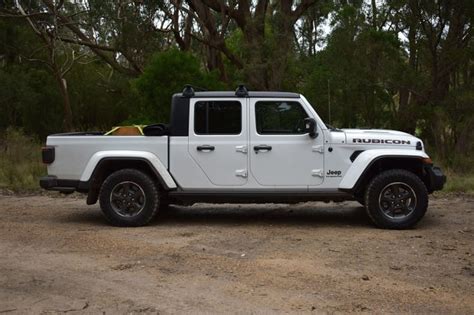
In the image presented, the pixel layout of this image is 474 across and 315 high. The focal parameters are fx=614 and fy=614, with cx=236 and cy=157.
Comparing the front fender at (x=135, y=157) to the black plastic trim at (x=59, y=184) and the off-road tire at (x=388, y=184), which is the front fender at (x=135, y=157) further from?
the off-road tire at (x=388, y=184)

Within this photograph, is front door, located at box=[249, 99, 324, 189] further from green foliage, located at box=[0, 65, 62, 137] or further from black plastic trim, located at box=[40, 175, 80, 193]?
green foliage, located at box=[0, 65, 62, 137]

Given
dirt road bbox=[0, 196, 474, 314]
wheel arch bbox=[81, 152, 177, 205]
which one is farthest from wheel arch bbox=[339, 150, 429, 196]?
wheel arch bbox=[81, 152, 177, 205]

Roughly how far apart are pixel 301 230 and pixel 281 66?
10660 millimetres

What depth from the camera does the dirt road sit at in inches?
207

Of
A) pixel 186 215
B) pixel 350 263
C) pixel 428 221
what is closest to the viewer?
pixel 350 263

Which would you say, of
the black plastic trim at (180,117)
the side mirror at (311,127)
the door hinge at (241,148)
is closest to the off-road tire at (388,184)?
the side mirror at (311,127)

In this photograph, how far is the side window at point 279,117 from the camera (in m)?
8.59

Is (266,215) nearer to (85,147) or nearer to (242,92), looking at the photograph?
(242,92)

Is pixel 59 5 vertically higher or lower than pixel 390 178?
higher

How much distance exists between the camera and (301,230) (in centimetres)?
852

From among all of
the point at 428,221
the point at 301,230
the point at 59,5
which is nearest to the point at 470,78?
the point at 428,221

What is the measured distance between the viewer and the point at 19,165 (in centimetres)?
1520

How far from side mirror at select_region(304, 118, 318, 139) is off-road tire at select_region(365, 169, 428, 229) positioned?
1032 mm

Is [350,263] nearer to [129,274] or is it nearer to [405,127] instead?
[129,274]
